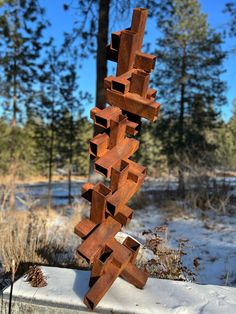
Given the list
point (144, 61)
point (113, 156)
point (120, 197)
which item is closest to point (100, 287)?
point (120, 197)

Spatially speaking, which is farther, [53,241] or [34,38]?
[34,38]

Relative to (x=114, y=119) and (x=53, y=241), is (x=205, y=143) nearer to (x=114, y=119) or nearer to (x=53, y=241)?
(x=53, y=241)

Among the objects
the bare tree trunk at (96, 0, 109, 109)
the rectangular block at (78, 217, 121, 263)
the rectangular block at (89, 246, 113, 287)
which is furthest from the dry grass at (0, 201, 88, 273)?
the bare tree trunk at (96, 0, 109, 109)

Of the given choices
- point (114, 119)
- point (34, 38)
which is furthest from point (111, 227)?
point (34, 38)

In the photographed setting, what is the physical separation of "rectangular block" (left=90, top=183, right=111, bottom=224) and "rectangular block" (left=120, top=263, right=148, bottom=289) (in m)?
0.48

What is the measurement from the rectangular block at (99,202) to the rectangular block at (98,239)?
0.21 ft

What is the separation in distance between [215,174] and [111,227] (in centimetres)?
950

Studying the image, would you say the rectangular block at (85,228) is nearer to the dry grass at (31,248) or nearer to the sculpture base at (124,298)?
the sculpture base at (124,298)

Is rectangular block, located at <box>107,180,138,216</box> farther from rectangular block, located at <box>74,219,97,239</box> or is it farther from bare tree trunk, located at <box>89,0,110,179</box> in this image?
bare tree trunk, located at <box>89,0,110,179</box>

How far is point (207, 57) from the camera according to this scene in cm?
1488

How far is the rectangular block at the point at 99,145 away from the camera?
102 inches

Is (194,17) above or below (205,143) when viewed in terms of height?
above

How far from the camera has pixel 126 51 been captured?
2719mm

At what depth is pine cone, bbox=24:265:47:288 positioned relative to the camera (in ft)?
9.16
